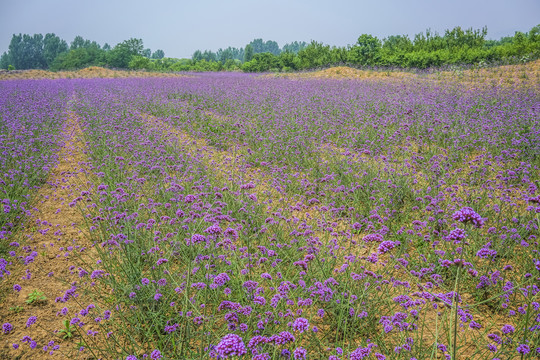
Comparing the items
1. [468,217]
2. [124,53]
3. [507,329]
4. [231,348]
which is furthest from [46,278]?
[124,53]

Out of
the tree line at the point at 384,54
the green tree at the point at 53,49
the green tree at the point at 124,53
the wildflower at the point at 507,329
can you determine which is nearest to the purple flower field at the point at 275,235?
the wildflower at the point at 507,329

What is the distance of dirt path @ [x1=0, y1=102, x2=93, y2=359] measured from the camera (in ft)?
8.95

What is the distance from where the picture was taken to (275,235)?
3738 millimetres

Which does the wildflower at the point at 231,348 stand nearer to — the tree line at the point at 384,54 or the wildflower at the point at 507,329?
the wildflower at the point at 507,329

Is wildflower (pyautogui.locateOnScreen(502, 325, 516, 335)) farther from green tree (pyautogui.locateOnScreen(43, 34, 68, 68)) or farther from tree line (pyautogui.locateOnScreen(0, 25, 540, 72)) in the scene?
green tree (pyautogui.locateOnScreen(43, 34, 68, 68))

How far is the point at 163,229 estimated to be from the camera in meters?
3.94

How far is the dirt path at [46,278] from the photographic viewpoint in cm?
273

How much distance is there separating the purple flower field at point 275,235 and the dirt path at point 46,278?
0.07ft

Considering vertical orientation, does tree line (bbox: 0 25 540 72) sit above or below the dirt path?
above

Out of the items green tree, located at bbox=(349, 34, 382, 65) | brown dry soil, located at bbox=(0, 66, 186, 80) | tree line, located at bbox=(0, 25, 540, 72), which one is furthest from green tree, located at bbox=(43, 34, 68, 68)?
green tree, located at bbox=(349, 34, 382, 65)

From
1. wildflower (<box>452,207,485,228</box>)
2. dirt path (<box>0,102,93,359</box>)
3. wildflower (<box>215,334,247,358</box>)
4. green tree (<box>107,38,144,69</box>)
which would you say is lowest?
dirt path (<box>0,102,93,359</box>)

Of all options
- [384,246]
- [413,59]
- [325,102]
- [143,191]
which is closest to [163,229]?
[143,191]

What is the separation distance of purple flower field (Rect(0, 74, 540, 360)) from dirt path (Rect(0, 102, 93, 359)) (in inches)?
0.9

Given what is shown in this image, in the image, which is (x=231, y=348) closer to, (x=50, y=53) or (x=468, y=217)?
(x=468, y=217)
